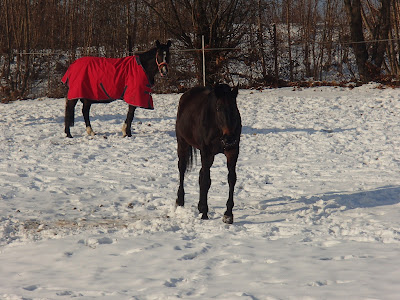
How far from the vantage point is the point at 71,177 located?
8.16 metres

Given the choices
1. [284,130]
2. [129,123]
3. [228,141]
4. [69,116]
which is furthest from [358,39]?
[228,141]

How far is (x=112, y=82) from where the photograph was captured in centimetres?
1096

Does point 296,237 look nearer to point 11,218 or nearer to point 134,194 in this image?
point 134,194

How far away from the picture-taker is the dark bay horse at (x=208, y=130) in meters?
5.38

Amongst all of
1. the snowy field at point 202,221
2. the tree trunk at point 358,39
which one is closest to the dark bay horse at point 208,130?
the snowy field at point 202,221

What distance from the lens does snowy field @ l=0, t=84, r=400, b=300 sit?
3895mm

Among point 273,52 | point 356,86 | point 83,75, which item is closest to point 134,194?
point 83,75

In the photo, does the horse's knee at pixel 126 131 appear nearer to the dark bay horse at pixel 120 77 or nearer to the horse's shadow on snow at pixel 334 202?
the dark bay horse at pixel 120 77

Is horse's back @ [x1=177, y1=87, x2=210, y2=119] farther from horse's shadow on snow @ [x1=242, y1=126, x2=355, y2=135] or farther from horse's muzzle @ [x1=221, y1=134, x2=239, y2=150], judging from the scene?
horse's shadow on snow @ [x1=242, y1=126, x2=355, y2=135]

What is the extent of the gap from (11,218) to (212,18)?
537 inches

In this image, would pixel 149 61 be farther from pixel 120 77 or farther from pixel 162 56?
pixel 120 77

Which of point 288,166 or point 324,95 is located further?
point 324,95

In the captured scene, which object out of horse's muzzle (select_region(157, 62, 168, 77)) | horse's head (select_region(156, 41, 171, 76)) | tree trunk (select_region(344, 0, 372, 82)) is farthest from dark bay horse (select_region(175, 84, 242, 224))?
tree trunk (select_region(344, 0, 372, 82))

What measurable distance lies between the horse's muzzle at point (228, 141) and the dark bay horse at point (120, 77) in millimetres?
5582
